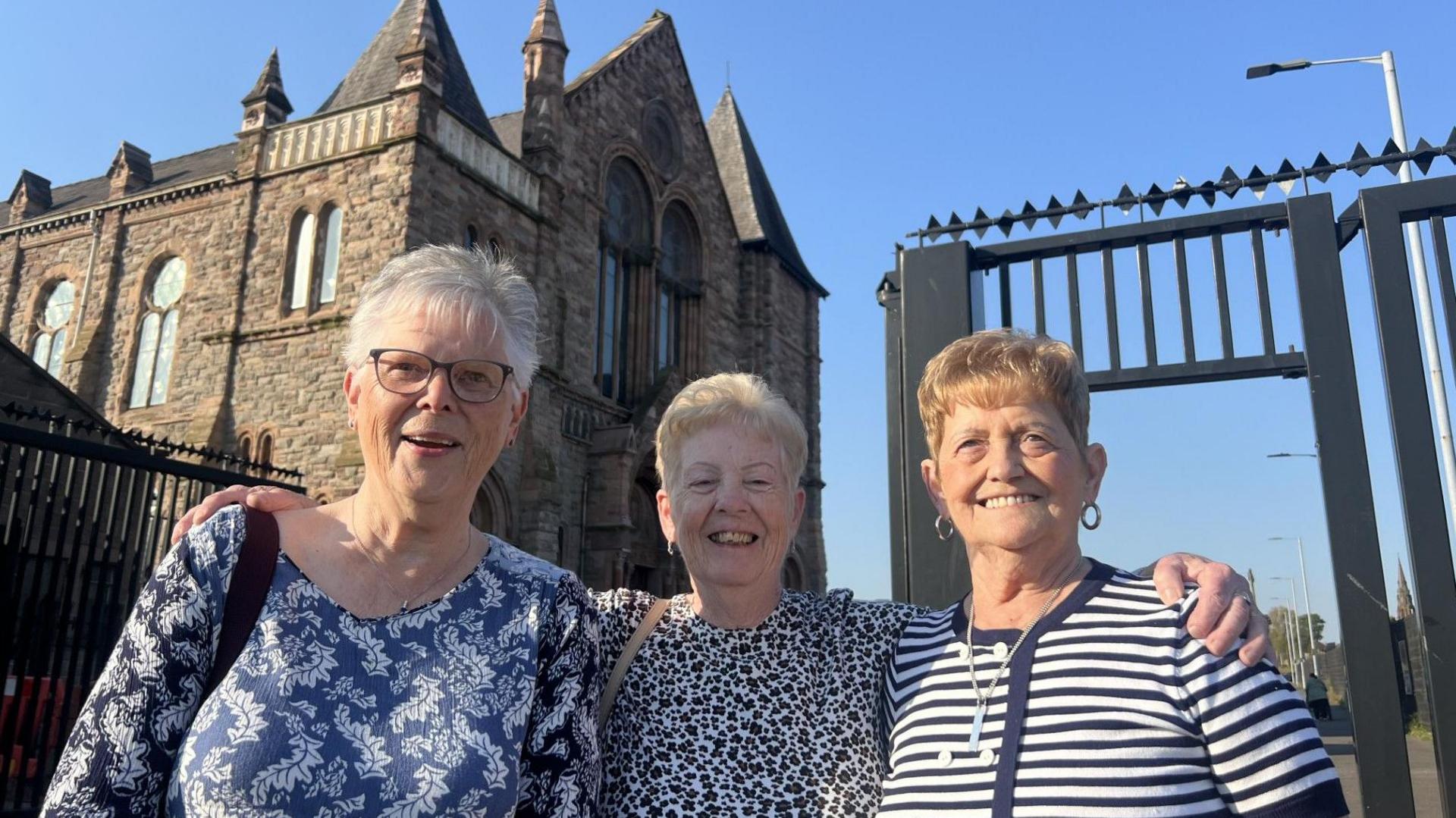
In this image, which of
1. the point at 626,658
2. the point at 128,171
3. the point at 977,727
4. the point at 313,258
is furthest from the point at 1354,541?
the point at 128,171

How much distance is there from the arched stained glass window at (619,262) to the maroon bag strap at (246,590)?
1929cm

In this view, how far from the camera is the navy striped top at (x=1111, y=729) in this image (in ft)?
6.26

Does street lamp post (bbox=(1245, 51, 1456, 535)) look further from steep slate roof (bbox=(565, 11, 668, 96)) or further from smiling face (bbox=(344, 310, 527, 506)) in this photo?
steep slate roof (bbox=(565, 11, 668, 96))

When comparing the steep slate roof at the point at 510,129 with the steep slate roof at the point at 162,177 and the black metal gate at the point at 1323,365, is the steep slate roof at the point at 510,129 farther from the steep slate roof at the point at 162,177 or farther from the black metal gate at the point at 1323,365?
the black metal gate at the point at 1323,365

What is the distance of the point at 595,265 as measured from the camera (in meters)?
21.1

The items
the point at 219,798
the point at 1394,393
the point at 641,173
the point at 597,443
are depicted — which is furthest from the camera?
the point at 641,173

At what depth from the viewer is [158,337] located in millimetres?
20125

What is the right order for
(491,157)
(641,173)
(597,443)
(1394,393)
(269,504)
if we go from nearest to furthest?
(269,504) < (1394,393) < (491,157) < (597,443) < (641,173)

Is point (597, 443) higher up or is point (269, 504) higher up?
point (597, 443)

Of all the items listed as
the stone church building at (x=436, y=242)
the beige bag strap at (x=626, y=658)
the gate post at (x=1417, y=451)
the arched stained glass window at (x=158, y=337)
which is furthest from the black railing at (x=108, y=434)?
the gate post at (x=1417, y=451)

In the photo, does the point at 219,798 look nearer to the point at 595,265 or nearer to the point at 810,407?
the point at 595,265

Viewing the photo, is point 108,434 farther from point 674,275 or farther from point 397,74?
point 674,275

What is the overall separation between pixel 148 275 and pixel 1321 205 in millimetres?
22532

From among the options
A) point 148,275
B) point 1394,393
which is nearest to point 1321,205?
point 1394,393
